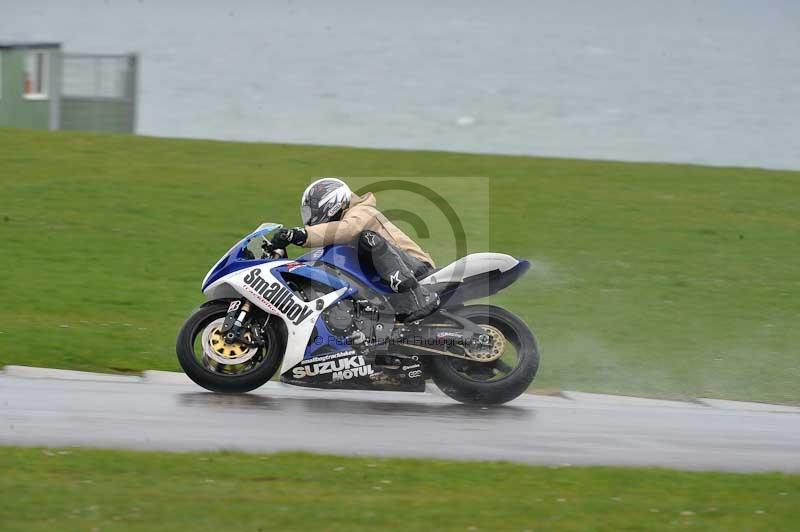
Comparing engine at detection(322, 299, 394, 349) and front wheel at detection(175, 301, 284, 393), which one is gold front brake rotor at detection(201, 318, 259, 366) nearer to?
front wheel at detection(175, 301, 284, 393)

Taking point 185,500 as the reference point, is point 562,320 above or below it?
above

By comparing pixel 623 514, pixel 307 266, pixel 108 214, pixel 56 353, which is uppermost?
pixel 108 214

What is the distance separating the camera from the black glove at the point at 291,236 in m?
9.01

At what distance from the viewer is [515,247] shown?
16484 millimetres

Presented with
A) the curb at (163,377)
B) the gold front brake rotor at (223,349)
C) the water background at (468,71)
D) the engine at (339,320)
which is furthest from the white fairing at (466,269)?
the water background at (468,71)

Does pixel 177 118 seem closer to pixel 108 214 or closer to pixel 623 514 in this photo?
pixel 108 214

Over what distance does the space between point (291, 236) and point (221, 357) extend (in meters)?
1.00

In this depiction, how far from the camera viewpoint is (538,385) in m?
10.8

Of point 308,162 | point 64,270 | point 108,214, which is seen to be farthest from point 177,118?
point 64,270

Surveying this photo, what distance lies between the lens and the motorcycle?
8977 millimetres

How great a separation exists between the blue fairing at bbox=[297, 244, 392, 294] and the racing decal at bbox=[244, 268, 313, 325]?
40 cm

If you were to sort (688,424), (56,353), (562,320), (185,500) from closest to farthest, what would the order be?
(185,500), (688,424), (56,353), (562,320)

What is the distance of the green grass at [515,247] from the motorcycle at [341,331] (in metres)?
1.61

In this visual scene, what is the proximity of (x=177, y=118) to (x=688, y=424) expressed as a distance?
2032cm
